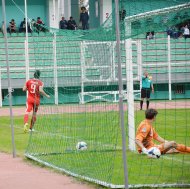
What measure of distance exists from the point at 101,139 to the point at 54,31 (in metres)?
2.74

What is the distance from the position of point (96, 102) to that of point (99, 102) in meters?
0.15

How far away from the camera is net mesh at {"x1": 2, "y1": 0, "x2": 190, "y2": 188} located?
1381cm

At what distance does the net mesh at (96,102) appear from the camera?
13.8 m

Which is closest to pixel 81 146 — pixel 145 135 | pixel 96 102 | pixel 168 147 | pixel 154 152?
pixel 96 102

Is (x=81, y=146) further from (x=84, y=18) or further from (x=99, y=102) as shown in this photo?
(x=84, y=18)

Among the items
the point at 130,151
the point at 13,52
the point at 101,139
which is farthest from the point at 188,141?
the point at 13,52

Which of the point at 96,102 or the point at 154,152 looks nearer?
the point at 154,152

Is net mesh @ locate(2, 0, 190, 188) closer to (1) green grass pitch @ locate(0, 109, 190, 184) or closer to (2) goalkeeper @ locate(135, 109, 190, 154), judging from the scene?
(1) green grass pitch @ locate(0, 109, 190, 184)

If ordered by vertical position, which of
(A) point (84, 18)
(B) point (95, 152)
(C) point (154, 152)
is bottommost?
(B) point (95, 152)

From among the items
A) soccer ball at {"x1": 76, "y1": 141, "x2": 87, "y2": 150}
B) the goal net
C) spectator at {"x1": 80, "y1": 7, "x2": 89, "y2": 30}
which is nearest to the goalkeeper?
the goal net

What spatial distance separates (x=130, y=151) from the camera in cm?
1762

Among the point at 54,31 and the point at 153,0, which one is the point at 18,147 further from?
the point at 153,0

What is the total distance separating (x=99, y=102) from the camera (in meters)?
16.3

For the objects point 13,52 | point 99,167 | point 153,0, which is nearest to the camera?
point 99,167
